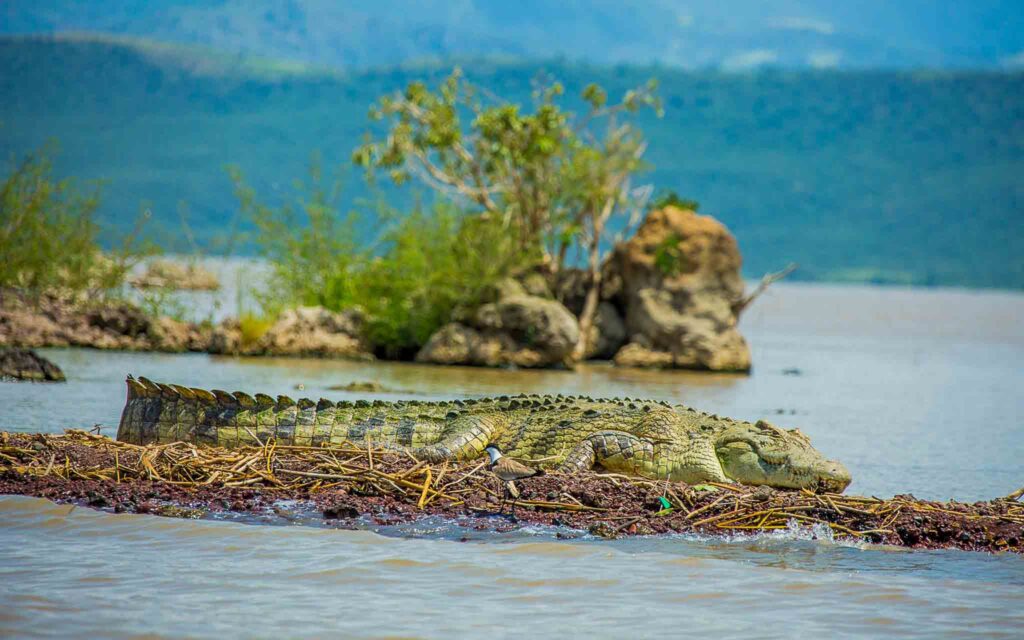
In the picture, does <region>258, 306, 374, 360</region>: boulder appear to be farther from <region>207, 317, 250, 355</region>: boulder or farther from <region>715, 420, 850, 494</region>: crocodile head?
<region>715, 420, 850, 494</region>: crocodile head

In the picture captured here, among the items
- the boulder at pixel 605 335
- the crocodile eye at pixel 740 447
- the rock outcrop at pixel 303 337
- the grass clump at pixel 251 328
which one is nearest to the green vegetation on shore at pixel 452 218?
the boulder at pixel 605 335

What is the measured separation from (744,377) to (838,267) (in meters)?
133

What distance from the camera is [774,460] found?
9.19m

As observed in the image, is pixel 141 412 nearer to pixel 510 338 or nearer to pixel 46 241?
pixel 46 241

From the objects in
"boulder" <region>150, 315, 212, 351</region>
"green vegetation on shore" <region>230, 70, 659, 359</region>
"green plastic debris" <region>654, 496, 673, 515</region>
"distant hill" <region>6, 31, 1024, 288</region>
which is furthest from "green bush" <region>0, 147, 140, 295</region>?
"distant hill" <region>6, 31, 1024, 288</region>

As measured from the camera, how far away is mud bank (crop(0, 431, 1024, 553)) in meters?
8.02

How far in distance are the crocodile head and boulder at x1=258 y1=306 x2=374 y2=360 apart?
523 inches

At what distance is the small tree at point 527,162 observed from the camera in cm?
2412

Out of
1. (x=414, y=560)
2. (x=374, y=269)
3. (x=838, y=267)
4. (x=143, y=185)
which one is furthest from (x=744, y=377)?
(x=143, y=185)

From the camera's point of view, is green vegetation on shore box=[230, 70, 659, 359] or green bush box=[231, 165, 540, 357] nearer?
green bush box=[231, 165, 540, 357]

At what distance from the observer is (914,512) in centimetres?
819

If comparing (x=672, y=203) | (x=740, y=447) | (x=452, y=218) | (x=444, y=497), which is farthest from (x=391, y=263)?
(x=444, y=497)

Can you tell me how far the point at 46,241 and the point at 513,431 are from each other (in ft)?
44.6

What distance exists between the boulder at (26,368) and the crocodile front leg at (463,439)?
7455 mm
